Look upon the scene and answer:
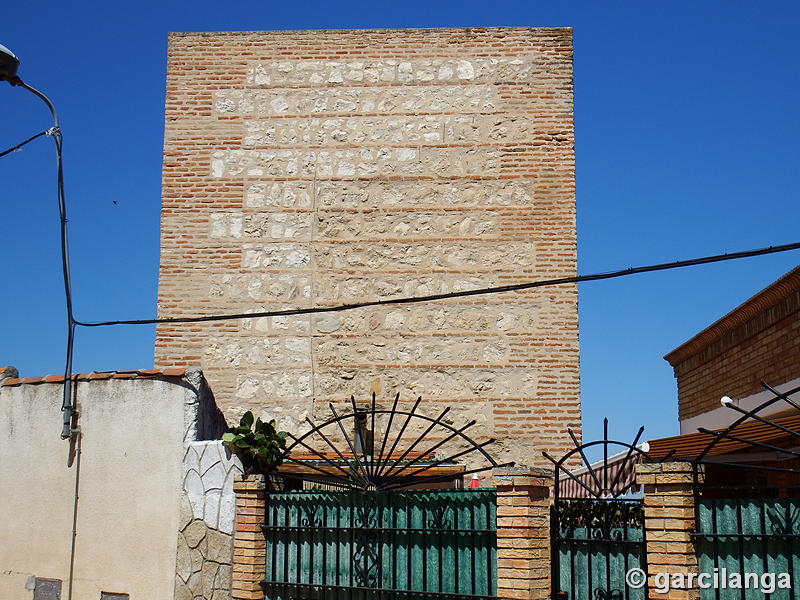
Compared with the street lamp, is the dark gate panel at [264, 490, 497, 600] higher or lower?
lower

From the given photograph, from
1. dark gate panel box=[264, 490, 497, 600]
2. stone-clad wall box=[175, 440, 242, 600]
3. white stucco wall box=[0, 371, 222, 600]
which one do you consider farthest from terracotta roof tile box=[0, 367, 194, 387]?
dark gate panel box=[264, 490, 497, 600]

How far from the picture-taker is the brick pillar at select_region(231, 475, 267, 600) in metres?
8.93

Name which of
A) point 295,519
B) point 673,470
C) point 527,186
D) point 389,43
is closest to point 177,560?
point 295,519

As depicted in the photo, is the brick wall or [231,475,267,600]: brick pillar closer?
[231,475,267,600]: brick pillar

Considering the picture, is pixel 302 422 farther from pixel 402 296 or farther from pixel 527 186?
pixel 527 186

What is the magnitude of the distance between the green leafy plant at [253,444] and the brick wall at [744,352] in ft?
22.3

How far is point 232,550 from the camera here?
29.9ft

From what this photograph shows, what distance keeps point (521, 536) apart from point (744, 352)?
8.16m

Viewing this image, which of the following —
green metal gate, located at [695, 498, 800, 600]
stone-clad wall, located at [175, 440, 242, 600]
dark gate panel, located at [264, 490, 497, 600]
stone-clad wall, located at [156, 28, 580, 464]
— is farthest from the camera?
stone-clad wall, located at [156, 28, 580, 464]

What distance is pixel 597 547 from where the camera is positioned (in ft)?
24.1

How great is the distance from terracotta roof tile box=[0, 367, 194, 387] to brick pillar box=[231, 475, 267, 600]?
54.4 inches

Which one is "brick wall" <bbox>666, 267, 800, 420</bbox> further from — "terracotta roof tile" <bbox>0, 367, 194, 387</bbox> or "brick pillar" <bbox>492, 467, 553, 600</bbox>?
"terracotta roof tile" <bbox>0, 367, 194, 387</bbox>

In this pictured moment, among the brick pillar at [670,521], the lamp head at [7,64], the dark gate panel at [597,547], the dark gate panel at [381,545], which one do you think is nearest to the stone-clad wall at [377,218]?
the dark gate panel at [381,545]

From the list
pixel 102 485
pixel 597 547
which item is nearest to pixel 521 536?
pixel 597 547
